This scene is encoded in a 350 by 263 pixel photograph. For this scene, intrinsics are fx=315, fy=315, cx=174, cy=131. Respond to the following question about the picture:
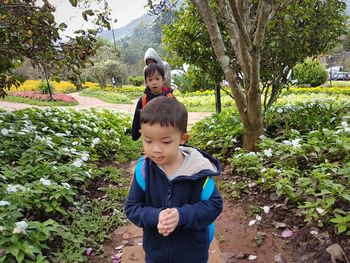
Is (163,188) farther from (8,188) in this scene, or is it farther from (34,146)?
(34,146)

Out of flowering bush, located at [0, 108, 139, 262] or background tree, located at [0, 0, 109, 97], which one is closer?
flowering bush, located at [0, 108, 139, 262]

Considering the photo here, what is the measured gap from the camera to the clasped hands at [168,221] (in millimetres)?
1312

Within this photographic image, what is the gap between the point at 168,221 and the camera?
132 cm

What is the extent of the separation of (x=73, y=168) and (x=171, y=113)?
266cm

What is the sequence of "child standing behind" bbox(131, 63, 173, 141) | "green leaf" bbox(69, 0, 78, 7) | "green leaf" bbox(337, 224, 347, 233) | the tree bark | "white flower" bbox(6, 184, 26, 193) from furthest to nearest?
"green leaf" bbox(69, 0, 78, 7) → the tree bark → "child standing behind" bbox(131, 63, 173, 141) → "white flower" bbox(6, 184, 26, 193) → "green leaf" bbox(337, 224, 347, 233)

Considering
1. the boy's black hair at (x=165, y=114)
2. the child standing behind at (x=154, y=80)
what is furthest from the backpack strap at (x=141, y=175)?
the child standing behind at (x=154, y=80)

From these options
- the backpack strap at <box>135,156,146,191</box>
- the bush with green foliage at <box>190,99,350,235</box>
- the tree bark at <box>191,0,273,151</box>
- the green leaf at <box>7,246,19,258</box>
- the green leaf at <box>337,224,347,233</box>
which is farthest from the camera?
the tree bark at <box>191,0,273,151</box>

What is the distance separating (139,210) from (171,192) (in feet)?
0.59

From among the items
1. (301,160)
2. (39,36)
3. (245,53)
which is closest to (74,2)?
(39,36)

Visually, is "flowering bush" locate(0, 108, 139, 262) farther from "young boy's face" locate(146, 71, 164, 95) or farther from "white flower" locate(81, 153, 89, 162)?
"young boy's face" locate(146, 71, 164, 95)

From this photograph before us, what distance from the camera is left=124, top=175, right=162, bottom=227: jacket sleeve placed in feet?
4.71

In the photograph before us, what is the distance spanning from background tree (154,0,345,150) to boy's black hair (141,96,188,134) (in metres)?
2.43

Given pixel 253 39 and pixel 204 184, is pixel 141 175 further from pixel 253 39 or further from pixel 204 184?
pixel 253 39

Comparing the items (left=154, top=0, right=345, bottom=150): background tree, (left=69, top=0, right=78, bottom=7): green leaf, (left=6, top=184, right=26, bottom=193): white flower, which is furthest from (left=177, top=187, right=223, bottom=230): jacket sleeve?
(left=69, top=0, right=78, bottom=7): green leaf
